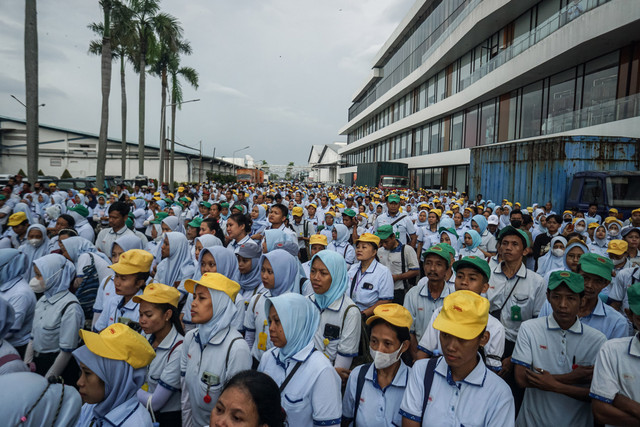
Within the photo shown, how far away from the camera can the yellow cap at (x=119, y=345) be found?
2.05 meters

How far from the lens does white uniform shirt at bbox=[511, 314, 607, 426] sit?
2559mm

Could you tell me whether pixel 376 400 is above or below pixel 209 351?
below

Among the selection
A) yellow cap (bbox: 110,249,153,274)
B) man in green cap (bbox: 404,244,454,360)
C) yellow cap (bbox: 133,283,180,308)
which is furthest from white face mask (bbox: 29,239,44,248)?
man in green cap (bbox: 404,244,454,360)

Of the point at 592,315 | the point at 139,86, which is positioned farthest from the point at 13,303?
the point at 139,86

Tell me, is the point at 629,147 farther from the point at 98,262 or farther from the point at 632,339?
the point at 98,262

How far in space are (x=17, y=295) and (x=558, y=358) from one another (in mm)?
4727

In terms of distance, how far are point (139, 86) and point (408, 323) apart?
28.0 metres

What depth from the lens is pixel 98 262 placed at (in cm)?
435

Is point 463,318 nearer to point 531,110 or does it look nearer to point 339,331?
point 339,331

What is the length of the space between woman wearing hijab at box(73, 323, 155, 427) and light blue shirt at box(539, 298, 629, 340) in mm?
3529

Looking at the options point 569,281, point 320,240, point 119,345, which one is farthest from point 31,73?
point 569,281

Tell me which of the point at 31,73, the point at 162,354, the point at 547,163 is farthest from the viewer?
the point at 547,163

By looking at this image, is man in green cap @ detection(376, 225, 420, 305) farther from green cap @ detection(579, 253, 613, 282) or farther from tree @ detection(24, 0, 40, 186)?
tree @ detection(24, 0, 40, 186)

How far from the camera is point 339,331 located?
307cm
